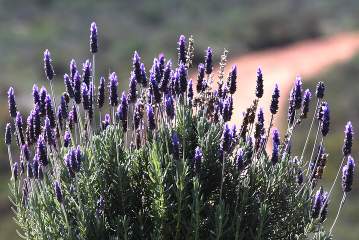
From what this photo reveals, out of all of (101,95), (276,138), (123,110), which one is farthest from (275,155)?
(101,95)

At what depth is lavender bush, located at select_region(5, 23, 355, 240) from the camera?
10.6 ft

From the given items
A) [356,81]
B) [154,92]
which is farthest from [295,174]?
[356,81]

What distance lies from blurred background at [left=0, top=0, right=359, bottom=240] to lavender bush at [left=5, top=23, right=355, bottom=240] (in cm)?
1335

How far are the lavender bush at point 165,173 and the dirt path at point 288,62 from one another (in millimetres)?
16196

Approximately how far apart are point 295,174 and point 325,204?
21cm

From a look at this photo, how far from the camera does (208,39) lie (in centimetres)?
2969

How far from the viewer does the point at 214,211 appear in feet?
10.7

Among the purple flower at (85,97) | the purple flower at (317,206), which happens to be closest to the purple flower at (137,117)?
the purple flower at (85,97)

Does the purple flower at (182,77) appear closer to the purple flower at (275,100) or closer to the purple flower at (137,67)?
the purple flower at (137,67)

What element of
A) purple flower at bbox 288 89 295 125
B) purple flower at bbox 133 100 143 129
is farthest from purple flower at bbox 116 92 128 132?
purple flower at bbox 288 89 295 125

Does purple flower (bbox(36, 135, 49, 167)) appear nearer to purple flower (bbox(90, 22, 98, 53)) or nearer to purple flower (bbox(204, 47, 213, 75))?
purple flower (bbox(90, 22, 98, 53))

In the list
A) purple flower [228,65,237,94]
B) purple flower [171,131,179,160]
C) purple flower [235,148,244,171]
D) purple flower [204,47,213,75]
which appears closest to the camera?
purple flower [171,131,179,160]

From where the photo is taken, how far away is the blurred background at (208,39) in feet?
75.2

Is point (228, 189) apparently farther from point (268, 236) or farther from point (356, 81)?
point (356, 81)
